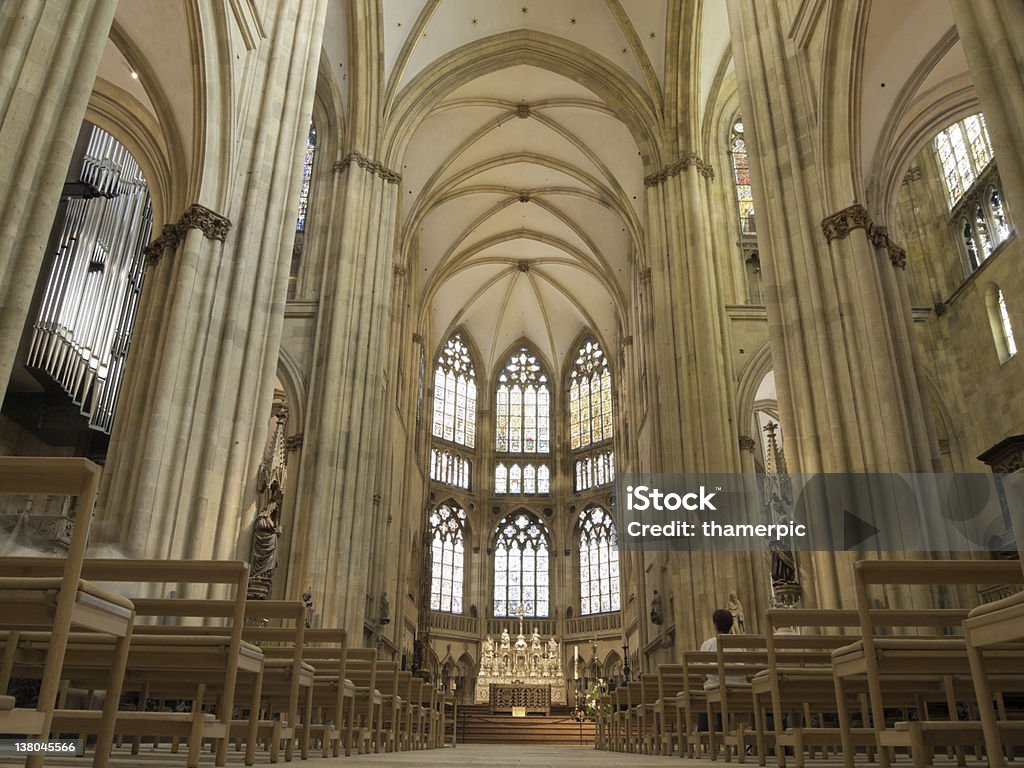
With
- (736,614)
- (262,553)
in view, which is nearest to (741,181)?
(736,614)

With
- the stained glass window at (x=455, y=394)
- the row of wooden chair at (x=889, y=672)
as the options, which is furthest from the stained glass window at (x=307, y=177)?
the stained glass window at (x=455, y=394)

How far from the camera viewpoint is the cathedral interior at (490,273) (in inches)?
345

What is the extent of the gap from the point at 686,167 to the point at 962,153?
18.2 feet

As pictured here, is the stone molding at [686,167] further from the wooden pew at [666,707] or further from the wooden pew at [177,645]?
the wooden pew at [177,645]

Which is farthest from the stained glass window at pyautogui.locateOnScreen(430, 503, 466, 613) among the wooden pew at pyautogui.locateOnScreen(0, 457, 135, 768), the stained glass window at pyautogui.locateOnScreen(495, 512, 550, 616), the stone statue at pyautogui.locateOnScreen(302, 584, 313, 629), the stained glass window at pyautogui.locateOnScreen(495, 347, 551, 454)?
the wooden pew at pyautogui.locateOnScreen(0, 457, 135, 768)

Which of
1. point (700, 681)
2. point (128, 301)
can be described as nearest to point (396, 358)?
point (128, 301)

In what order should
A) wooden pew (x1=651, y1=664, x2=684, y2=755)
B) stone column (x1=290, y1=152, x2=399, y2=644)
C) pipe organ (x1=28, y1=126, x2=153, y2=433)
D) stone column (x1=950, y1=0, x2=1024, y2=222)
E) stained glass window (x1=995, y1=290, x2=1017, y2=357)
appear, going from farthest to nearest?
stained glass window (x1=995, y1=290, x2=1017, y2=357) < stone column (x1=290, y1=152, x2=399, y2=644) < pipe organ (x1=28, y1=126, x2=153, y2=433) < wooden pew (x1=651, y1=664, x2=684, y2=755) < stone column (x1=950, y1=0, x2=1024, y2=222)

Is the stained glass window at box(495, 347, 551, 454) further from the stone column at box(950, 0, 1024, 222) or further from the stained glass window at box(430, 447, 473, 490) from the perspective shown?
the stone column at box(950, 0, 1024, 222)

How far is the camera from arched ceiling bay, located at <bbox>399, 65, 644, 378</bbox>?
22969 mm

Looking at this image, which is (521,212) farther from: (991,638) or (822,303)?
(991,638)

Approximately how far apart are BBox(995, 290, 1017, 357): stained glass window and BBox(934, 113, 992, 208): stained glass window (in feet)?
7.86

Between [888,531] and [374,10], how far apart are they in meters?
15.6

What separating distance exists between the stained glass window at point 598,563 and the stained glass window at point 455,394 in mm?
5914

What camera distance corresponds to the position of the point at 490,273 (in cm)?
3228
